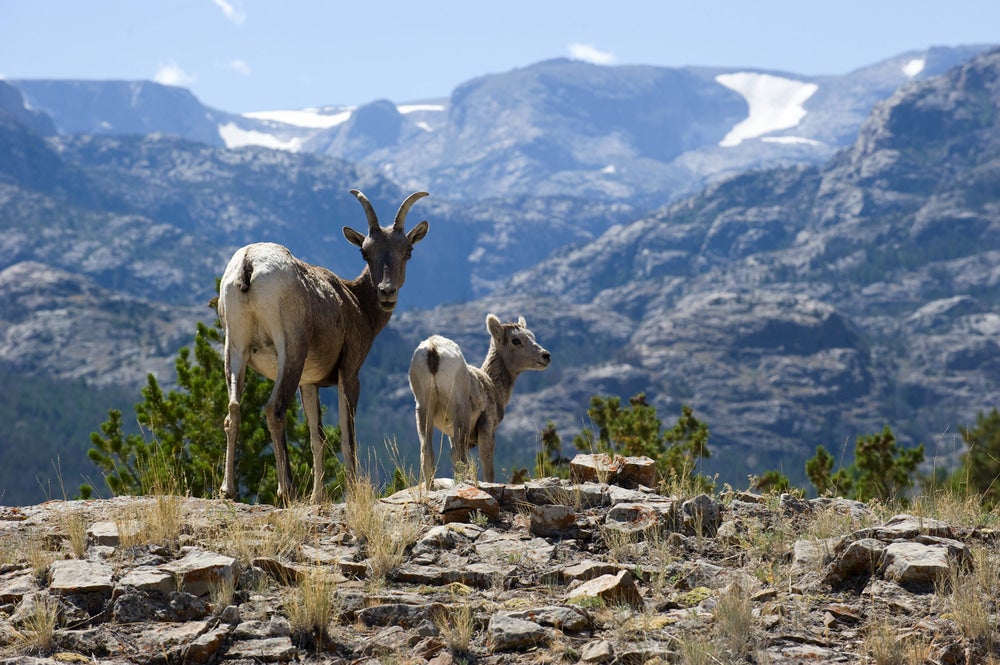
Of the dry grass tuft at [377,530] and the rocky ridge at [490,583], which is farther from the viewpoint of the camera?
the dry grass tuft at [377,530]

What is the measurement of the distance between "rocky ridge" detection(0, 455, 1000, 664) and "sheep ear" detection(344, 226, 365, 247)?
4.91 m

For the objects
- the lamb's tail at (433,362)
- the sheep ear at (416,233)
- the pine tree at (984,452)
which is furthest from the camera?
the pine tree at (984,452)

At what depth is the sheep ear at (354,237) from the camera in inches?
607

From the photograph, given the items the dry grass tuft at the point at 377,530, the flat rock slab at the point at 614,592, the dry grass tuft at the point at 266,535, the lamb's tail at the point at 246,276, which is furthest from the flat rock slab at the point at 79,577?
the lamb's tail at the point at 246,276

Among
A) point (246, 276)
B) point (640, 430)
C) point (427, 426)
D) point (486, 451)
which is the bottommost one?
point (640, 430)

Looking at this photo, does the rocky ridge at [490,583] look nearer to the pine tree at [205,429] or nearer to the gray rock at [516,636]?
the gray rock at [516,636]

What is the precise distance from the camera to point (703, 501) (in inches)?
433

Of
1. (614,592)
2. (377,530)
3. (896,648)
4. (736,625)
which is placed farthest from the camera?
(377,530)

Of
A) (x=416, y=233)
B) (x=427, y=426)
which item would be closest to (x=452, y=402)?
(x=427, y=426)

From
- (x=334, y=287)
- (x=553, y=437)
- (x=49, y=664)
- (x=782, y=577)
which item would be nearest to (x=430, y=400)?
(x=334, y=287)

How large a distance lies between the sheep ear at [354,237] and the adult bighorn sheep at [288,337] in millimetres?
1187

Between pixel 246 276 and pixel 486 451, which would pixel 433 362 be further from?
pixel 246 276

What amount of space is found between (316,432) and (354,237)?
341 cm

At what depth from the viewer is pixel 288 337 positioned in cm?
1224
